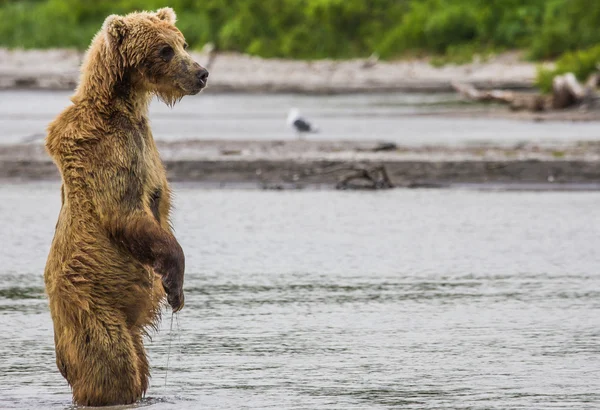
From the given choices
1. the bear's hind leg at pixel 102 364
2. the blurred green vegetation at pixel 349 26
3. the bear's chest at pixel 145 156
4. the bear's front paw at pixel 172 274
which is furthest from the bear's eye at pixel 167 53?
the blurred green vegetation at pixel 349 26

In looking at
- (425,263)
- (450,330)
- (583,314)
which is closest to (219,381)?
(450,330)

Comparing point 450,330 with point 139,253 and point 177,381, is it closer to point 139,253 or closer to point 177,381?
point 177,381

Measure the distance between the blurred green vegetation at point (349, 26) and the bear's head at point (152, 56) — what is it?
3481cm

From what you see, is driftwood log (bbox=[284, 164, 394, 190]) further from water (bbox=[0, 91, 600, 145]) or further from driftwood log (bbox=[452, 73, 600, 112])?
driftwood log (bbox=[452, 73, 600, 112])

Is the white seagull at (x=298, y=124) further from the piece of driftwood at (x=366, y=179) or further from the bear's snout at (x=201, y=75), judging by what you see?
the bear's snout at (x=201, y=75)

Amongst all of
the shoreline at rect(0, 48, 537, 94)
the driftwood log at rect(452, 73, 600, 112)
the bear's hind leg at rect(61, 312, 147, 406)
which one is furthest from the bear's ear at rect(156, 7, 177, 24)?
the shoreline at rect(0, 48, 537, 94)

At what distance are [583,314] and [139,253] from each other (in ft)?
10.1

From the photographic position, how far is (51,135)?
5820 millimetres

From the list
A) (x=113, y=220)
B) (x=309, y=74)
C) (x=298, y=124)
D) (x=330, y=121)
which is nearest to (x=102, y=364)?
(x=113, y=220)

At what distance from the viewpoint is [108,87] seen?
5797 mm

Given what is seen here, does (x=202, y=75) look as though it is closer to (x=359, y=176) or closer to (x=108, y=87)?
(x=108, y=87)

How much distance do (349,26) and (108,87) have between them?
141ft

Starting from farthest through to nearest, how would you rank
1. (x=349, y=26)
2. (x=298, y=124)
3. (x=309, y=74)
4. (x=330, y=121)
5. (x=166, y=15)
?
(x=349, y=26), (x=309, y=74), (x=330, y=121), (x=298, y=124), (x=166, y=15)

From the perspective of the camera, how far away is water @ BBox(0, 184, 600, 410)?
6.29 m
